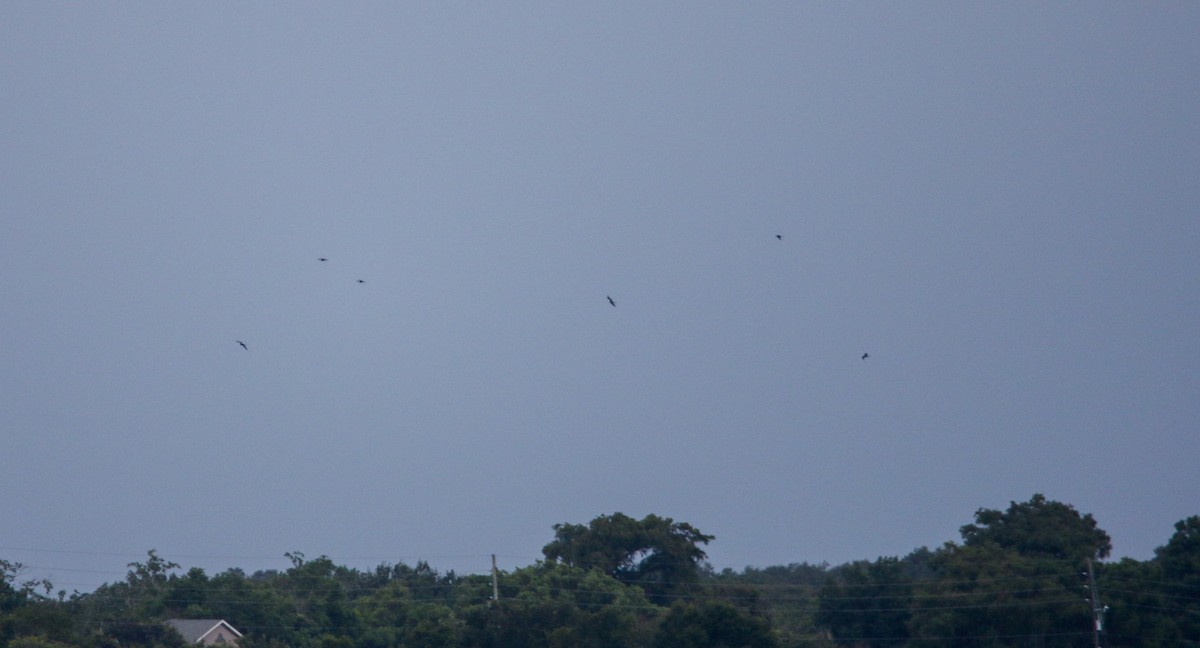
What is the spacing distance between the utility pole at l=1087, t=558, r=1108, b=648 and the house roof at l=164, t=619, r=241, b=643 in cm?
3351

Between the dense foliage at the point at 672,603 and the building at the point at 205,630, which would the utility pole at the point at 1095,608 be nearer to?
the dense foliage at the point at 672,603

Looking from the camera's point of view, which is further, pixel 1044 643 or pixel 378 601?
pixel 378 601

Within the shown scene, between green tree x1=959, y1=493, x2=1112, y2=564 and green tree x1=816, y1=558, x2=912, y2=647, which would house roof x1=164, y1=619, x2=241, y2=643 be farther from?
green tree x1=959, y1=493, x2=1112, y2=564

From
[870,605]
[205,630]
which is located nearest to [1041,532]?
[870,605]

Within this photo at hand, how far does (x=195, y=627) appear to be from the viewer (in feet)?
167

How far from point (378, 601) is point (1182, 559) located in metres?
34.1

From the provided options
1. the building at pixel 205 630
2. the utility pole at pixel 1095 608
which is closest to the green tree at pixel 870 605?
the utility pole at pixel 1095 608

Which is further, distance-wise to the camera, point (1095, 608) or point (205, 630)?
point (205, 630)

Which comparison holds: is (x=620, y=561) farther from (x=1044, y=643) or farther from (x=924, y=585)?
(x=1044, y=643)

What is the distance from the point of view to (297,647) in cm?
4922

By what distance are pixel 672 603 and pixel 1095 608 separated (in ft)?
55.5

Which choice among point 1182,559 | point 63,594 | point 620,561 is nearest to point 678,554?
point 620,561

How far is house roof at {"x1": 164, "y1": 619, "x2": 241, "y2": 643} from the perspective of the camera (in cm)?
4998

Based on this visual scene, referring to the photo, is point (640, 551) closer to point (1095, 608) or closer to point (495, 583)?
point (495, 583)
